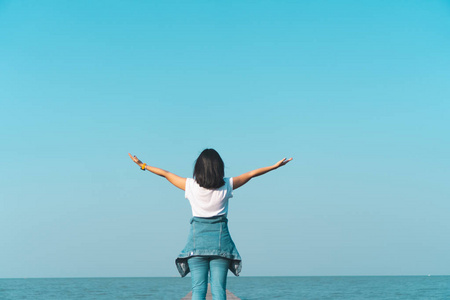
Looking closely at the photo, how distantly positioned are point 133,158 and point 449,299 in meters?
39.3

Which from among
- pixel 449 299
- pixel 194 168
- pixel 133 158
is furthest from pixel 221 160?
pixel 449 299

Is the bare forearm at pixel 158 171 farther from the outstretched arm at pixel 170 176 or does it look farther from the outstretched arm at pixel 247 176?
the outstretched arm at pixel 247 176

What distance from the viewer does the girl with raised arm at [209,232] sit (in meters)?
4.16

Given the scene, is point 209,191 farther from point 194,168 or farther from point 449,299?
point 449,299

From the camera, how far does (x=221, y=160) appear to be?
4.24 meters

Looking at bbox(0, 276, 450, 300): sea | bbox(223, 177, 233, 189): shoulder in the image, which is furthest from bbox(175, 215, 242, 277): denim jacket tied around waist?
bbox(0, 276, 450, 300): sea

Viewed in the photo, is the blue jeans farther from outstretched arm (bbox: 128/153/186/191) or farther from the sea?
the sea

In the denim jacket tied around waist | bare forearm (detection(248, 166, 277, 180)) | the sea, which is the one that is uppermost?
bare forearm (detection(248, 166, 277, 180))

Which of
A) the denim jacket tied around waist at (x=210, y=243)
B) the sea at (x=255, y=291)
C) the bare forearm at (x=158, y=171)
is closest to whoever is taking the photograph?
the denim jacket tied around waist at (x=210, y=243)

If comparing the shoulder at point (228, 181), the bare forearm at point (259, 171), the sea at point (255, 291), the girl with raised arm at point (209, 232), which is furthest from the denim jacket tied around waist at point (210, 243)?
the sea at point (255, 291)

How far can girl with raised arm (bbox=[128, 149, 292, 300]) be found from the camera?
416 centimetres

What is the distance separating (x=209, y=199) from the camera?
4.24 metres

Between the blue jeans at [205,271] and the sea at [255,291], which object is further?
the sea at [255,291]

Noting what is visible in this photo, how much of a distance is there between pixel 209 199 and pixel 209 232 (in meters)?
0.27
